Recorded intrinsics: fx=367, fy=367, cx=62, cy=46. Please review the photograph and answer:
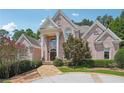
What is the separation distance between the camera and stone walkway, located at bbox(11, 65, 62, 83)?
1274 centimetres

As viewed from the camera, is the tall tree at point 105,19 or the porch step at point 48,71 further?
the tall tree at point 105,19

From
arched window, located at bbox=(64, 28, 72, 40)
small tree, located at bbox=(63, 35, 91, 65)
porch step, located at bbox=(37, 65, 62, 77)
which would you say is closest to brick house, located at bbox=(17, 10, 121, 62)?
arched window, located at bbox=(64, 28, 72, 40)

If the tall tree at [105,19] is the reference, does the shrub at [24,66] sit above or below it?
below

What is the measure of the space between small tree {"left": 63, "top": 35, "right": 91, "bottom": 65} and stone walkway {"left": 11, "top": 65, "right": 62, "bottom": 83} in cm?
96

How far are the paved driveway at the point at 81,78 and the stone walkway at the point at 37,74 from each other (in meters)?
0.23

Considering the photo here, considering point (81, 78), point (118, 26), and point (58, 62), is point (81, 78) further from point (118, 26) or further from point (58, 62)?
point (118, 26)

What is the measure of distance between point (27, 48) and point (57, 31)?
58.4 inches

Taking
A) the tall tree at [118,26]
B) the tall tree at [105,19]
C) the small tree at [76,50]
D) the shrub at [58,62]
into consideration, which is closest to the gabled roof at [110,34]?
the tall tree at [118,26]

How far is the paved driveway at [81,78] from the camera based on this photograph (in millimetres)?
12523

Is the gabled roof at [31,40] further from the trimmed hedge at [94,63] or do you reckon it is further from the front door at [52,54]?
the trimmed hedge at [94,63]

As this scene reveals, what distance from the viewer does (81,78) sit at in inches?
498

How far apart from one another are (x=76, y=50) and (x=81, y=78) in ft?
8.59
